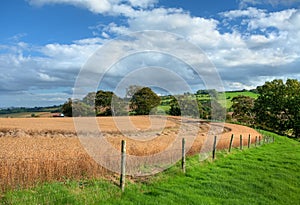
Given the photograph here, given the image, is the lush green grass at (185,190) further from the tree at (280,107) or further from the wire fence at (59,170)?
the tree at (280,107)

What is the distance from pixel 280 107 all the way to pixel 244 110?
1835 cm

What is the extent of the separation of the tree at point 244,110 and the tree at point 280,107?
7701 millimetres

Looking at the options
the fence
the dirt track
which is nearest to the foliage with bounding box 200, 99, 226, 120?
the dirt track

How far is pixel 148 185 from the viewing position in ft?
39.0

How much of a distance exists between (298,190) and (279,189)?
0.70 m

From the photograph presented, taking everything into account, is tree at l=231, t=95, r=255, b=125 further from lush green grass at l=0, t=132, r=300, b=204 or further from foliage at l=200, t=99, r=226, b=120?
lush green grass at l=0, t=132, r=300, b=204

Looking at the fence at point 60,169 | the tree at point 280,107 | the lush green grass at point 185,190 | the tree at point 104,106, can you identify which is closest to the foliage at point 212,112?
the tree at point 280,107

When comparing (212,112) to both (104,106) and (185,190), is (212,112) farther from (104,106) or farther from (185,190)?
(185,190)

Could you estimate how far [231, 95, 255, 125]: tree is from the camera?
310 ft

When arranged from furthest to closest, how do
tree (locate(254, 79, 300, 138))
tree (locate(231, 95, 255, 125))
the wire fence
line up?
tree (locate(231, 95, 255, 125))
tree (locate(254, 79, 300, 138))
the wire fence

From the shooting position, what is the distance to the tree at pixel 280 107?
7556 centimetres

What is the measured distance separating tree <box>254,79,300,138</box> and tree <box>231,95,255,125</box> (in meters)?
7.70

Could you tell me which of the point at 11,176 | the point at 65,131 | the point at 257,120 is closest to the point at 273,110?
the point at 257,120

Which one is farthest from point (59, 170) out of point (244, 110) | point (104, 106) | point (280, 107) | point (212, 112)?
point (244, 110)
